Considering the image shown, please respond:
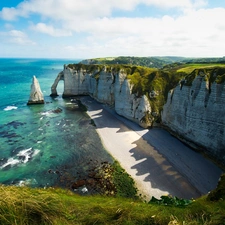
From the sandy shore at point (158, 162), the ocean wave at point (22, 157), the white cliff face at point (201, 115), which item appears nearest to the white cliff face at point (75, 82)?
the sandy shore at point (158, 162)

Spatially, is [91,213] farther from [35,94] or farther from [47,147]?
[35,94]

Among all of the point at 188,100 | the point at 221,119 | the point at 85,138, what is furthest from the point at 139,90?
the point at 221,119

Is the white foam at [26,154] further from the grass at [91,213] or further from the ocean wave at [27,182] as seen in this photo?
the grass at [91,213]

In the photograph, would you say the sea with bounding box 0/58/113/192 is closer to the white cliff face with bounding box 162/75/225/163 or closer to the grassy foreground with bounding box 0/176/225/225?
the grassy foreground with bounding box 0/176/225/225

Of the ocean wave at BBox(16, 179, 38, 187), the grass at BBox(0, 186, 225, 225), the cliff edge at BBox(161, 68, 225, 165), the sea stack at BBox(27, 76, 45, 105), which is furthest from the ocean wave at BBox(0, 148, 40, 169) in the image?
the sea stack at BBox(27, 76, 45, 105)

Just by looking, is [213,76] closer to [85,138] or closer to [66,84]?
[85,138]

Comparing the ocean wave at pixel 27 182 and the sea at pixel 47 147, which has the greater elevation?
the sea at pixel 47 147
